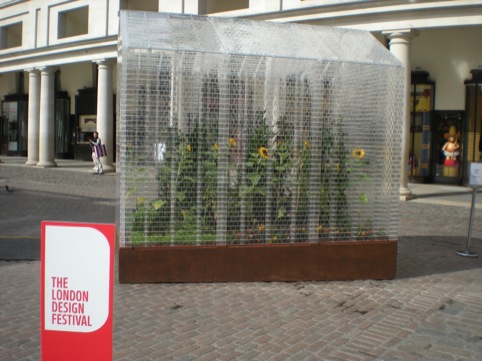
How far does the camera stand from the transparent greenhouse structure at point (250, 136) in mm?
5965

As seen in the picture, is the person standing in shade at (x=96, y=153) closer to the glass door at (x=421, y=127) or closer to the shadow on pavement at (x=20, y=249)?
the glass door at (x=421, y=127)

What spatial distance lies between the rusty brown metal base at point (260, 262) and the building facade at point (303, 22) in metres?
9.03

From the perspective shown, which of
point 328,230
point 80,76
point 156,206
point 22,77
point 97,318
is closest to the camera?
point 97,318

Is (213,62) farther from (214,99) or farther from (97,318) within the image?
(97,318)

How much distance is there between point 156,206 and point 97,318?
3229 millimetres

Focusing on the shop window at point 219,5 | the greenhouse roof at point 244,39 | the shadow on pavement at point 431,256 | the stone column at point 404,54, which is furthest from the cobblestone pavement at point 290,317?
the shop window at point 219,5

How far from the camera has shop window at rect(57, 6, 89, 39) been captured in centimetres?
2494

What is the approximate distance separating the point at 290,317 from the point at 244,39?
10.8 ft

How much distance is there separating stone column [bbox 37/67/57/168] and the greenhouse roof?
1969cm

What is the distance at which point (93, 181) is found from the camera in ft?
61.6

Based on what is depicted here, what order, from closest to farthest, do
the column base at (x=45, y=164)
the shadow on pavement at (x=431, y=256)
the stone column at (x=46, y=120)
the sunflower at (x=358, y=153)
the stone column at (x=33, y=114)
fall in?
the sunflower at (x=358, y=153)
the shadow on pavement at (x=431, y=256)
the stone column at (x=46, y=120)
the column base at (x=45, y=164)
the stone column at (x=33, y=114)

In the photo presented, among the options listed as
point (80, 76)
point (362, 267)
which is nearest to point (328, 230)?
point (362, 267)

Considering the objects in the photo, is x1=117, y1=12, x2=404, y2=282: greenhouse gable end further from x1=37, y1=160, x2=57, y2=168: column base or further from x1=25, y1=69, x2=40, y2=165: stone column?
x1=25, y1=69, x2=40, y2=165: stone column

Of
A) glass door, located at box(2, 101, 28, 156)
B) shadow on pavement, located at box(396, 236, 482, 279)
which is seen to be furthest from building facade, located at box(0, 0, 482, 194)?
shadow on pavement, located at box(396, 236, 482, 279)
